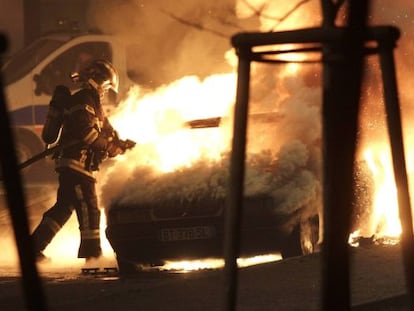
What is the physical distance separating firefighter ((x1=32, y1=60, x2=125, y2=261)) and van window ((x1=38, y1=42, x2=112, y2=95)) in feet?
19.0

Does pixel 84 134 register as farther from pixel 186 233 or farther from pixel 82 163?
pixel 186 233

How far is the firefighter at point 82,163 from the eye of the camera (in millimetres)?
11555

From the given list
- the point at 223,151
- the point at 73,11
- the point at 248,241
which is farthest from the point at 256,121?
the point at 73,11

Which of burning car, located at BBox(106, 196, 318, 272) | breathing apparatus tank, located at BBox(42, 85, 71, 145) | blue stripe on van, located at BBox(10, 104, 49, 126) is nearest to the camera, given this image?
burning car, located at BBox(106, 196, 318, 272)

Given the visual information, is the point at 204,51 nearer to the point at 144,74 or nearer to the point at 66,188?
the point at 144,74

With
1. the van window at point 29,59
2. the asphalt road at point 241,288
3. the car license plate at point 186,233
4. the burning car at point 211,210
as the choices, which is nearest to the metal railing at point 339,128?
the asphalt road at point 241,288

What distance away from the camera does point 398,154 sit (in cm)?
409

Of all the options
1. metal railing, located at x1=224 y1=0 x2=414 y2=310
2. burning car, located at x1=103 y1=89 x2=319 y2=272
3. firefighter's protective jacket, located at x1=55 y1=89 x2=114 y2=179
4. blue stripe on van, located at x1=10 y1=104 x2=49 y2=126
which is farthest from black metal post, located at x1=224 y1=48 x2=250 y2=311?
blue stripe on van, located at x1=10 y1=104 x2=49 y2=126

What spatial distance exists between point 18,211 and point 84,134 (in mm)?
8880

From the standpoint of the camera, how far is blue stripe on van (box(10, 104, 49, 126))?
17781mm

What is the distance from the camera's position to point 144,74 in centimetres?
1833

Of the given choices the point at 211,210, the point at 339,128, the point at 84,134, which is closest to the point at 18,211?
the point at 339,128

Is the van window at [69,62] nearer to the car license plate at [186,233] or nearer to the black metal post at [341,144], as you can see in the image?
the car license plate at [186,233]

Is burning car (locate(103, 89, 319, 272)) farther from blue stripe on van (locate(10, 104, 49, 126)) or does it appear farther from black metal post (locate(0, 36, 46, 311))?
blue stripe on van (locate(10, 104, 49, 126))
